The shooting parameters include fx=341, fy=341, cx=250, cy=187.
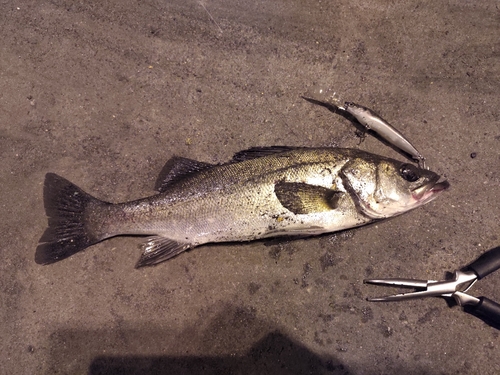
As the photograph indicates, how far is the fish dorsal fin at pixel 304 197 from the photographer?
126 inches

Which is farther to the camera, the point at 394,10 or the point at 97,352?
the point at 394,10

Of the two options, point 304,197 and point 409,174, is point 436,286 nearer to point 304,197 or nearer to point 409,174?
point 409,174

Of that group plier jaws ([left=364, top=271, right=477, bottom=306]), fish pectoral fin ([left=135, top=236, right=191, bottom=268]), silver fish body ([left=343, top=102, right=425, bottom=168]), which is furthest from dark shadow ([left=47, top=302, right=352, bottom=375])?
silver fish body ([left=343, top=102, right=425, bottom=168])

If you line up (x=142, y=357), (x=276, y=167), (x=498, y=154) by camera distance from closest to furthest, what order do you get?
(x=276, y=167) < (x=142, y=357) < (x=498, y=154)

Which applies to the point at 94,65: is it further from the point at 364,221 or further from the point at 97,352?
the point at 364,221

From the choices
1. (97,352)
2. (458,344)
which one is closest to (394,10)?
(458,344)

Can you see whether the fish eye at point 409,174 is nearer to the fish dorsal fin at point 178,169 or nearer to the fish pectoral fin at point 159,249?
the fish dorsal fin at point 178,169

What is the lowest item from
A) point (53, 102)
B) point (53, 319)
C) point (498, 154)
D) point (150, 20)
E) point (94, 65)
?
point (53, 319)

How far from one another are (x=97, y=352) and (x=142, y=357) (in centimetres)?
47

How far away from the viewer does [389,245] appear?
3.69 metres

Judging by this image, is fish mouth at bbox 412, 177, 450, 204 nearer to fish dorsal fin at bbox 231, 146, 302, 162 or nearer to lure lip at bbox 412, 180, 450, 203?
lure lip at bbox 412, 180, 450, 203

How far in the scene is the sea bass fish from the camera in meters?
3.26

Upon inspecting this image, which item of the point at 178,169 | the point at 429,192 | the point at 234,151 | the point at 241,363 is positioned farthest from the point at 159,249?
the point at 429,192

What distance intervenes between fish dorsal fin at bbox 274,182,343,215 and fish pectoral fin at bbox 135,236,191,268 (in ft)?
3.57
